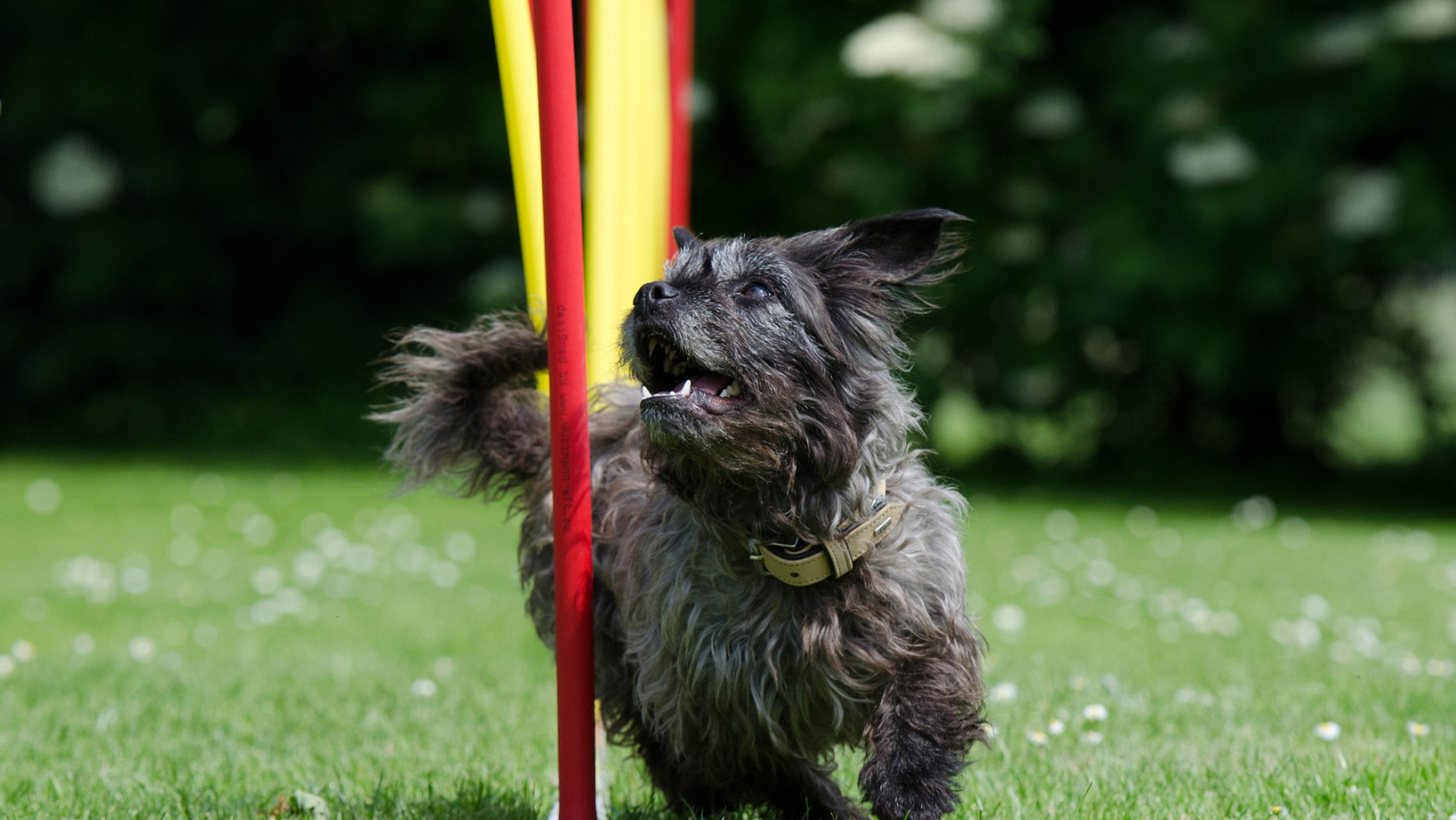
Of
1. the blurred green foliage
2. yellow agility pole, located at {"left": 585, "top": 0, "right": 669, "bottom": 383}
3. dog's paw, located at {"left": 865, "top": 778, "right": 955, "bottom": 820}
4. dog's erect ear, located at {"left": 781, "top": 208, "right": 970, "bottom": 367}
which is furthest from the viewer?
the blurred green foliage

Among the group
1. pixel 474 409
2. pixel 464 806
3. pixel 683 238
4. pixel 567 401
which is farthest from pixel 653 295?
pixel 464 806

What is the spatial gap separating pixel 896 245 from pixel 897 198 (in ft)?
26.7

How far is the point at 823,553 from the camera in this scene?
3078 millimetres

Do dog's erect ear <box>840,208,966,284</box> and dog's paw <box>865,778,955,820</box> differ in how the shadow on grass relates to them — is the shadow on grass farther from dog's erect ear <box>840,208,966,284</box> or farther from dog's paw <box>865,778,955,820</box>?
dog's erect ear <box>840,208,966,284</box>

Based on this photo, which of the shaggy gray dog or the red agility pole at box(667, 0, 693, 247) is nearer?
the shaggy gray dog

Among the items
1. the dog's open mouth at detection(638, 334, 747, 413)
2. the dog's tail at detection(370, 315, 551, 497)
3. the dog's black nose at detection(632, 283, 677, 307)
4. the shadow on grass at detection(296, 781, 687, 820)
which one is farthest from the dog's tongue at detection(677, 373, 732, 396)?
the shadow on grass at detection(296, 781, 687, 820)

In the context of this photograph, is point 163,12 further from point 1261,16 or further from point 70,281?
point 1261,16

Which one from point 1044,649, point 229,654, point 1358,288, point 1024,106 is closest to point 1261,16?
point 1024,106

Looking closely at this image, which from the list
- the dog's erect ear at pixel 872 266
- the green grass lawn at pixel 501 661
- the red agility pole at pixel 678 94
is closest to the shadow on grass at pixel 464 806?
the green grass lawn at pixel 501 661

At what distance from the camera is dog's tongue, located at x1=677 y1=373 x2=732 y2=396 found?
3.04m

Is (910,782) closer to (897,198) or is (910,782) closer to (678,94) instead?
(678,94)

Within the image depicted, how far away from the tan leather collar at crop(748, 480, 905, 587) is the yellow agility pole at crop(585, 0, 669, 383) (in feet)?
3.58

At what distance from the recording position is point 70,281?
14156mm

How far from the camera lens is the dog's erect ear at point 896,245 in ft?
10.6
